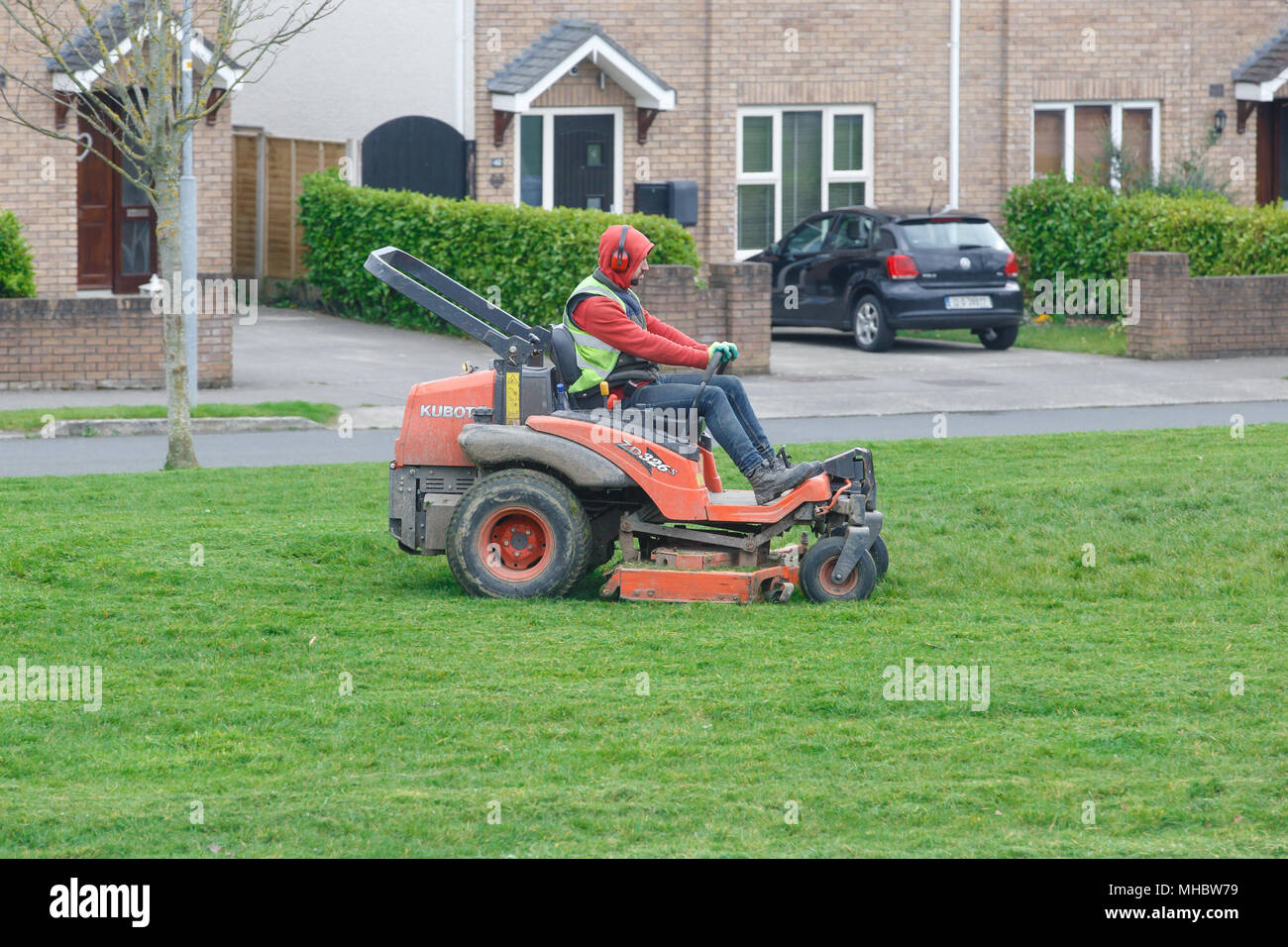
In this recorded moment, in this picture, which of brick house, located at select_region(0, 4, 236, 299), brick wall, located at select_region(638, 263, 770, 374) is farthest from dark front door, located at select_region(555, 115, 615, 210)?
brick wall, located at select_region(638, 263, 770, 374)

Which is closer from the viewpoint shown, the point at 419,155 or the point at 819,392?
the point at 819,392

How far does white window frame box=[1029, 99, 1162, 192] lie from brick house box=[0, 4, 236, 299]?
1171 cm

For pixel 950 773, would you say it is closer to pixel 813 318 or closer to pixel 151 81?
pixel 151 81

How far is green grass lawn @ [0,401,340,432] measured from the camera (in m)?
16.6

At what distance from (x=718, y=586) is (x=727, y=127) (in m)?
18.3

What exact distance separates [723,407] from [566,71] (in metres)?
17.0

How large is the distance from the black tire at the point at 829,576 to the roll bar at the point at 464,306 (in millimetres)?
1660

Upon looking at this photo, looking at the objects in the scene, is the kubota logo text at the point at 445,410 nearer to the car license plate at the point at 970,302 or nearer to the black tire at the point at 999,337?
the car license plate at the point at 970,302

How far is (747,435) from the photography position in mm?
9109

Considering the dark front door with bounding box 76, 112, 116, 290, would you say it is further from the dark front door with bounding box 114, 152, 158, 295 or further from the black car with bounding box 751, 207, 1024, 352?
the black car with bounding box 751, 207, 1024, 352

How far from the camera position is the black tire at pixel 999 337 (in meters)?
22.7

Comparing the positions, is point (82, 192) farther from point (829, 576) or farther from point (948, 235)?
point (829, 576)

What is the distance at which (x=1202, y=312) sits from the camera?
21.6 metres

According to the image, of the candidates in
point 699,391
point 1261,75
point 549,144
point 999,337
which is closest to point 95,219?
point 549,144
